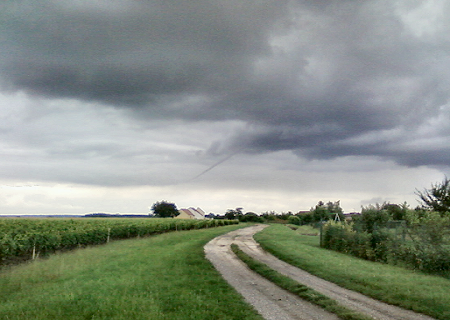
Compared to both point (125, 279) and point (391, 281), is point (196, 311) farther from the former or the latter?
point (391, 281)

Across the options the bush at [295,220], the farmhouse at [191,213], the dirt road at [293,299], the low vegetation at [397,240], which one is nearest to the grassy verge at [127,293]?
the dirt road at [293,299]

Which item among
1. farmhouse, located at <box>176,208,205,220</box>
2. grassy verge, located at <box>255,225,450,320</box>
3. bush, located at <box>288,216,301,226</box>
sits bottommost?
grassy verge, located at <box>255,225,450,320</box>

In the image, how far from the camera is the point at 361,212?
26.7 metres

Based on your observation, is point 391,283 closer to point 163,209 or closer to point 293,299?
point 293,299

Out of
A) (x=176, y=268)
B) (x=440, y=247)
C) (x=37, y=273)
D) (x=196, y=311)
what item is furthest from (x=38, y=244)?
(x=440, y=247)

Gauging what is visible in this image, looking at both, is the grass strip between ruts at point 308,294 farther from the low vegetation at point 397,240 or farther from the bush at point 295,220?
the bush at point 295,220

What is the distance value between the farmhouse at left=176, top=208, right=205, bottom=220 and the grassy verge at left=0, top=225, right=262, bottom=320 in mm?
124821

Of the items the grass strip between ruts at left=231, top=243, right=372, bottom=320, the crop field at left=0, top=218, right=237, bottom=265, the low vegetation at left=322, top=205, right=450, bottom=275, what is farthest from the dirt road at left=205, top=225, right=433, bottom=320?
the crop field at left=0, top=218, right=237, bottom=265

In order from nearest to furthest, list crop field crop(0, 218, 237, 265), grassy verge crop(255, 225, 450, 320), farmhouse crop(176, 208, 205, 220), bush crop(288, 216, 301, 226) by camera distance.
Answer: grassy verge crop(255, 225, 450, 320), crop field crop(0, 218, 237, 265), bush crop(288, 216, 301, 226), farmhouse crop(176, 208, 205, 220)

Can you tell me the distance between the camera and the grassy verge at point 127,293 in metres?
9.83

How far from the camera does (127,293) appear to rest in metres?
12.0

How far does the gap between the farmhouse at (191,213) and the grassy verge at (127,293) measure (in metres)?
125

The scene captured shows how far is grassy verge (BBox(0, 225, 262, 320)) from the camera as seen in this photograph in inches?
387

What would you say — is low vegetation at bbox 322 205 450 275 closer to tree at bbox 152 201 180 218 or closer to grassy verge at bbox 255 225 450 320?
grassy verge at bbox 255 225 450 320
